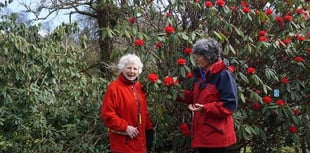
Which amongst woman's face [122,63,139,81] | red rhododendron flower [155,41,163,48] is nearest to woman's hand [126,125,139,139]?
woman's face [122,63,139,81]

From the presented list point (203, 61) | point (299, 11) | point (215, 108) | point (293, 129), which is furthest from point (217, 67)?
point (299, 11)

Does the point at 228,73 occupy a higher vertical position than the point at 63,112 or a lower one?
higher

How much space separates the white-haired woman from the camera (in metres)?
3.61

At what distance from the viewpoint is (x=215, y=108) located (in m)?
3.34

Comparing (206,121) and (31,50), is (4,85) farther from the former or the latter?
(206,121)

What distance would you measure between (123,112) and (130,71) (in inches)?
13.9

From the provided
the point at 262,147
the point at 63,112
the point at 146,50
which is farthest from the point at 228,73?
the point at 63,112

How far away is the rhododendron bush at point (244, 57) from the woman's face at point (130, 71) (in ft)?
1.82

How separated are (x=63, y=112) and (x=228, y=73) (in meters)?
2.75

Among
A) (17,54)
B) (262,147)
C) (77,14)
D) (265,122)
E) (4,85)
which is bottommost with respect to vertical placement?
(262,147)

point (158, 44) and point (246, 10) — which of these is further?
point (246, 10)

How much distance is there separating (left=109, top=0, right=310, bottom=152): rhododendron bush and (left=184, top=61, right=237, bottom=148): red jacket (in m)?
0.79

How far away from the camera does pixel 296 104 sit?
16.3 feet

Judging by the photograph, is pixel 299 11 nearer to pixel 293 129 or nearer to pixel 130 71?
pixel 293 129
